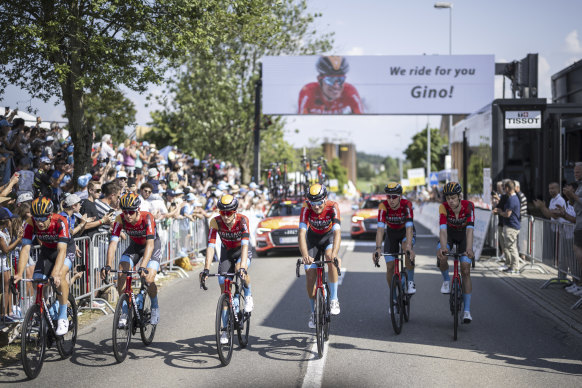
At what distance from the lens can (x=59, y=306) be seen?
7.85 meters

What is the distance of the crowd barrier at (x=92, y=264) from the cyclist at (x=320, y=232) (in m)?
2.70

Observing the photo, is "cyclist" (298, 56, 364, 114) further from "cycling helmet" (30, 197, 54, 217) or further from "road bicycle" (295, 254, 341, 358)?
"cycling helmet" (30, 197, 54, 217)

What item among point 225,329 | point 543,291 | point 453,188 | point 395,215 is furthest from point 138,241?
point 543,291

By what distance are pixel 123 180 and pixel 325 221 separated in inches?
246

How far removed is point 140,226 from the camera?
28.0ft

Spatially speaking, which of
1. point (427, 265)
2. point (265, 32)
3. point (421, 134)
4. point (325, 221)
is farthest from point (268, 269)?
point (421, 134)

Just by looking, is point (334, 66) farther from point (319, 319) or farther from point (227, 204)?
point (319, 319)

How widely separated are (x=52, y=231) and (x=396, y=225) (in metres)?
4.52

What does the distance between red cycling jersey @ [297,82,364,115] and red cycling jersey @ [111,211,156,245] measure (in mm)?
21257

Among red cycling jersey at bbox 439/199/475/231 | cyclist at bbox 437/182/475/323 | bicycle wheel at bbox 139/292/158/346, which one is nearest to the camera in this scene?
bicycle wheel at bbox 139/292/158/346

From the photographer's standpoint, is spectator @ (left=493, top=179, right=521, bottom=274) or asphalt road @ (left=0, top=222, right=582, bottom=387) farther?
spectator @ (left=493, top=179, right=521, bottom=274)

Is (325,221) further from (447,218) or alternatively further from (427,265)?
(427,265)

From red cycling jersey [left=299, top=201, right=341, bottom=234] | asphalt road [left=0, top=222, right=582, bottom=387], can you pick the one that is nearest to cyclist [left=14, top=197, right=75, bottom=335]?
asphalt road [left=0, top=222, right=582, bottom=387]

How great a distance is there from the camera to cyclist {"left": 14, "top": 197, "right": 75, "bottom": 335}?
300 inches
